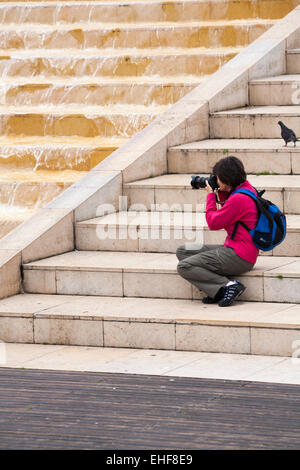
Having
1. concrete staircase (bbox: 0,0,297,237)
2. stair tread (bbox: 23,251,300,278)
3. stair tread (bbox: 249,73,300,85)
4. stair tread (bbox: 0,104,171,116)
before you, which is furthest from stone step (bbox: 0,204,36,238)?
stair tread (bbox: 249,73,300,85)

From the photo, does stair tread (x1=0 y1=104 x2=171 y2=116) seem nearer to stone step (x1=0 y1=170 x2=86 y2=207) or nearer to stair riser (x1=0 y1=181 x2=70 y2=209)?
stone step (x1=0 y1=170 x2=86 y2=207)

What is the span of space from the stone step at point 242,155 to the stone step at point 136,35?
14.2 feet

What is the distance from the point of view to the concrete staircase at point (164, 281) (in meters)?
7.90

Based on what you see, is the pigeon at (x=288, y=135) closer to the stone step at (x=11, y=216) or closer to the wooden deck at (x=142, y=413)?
the stone step at (x=11, y=216)

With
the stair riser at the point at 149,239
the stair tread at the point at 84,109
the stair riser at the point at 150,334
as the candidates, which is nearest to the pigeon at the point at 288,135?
the stair riser at the point at 149,239

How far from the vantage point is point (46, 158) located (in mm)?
13328

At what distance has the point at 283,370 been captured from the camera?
729cm

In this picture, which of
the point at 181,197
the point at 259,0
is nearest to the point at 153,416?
the point at 181,197

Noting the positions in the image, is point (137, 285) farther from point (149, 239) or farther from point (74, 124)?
point (74, 124)

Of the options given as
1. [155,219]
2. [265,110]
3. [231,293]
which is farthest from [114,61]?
[231,293]

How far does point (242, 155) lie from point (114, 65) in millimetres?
4916

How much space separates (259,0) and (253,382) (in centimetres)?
994

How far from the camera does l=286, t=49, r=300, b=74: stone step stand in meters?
12.8

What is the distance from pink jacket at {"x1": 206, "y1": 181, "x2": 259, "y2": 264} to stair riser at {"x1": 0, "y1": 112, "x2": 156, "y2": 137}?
559 centimetres
